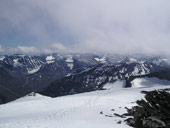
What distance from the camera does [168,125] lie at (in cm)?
1752

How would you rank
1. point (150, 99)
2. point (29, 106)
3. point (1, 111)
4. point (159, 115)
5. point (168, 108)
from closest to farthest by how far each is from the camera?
point (159, 115), point (168, 108), point (150, 99), point (1, 111), point (29, 106)

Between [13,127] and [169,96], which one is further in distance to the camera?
[169,96]

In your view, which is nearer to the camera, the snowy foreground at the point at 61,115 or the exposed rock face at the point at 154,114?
the exposed rock face at the point at 154,114

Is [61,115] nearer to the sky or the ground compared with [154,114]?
nearer to the ground

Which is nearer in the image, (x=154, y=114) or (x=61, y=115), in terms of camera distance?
(x=154, y=114)

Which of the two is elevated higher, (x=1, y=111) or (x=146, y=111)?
(x=146, y=111)

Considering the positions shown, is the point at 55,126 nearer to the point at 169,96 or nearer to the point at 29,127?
the point at 29,127

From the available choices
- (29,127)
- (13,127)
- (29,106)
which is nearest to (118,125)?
(29,127)

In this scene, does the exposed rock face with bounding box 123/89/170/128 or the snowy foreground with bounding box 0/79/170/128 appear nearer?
the exposed rock face with bounding box 123/89/170/128

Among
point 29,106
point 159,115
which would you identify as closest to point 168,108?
point 159,115

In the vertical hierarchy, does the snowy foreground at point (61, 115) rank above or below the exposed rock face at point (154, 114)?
below

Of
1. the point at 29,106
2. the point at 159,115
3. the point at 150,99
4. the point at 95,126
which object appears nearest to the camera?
the point at 95,126

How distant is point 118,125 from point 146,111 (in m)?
4.37

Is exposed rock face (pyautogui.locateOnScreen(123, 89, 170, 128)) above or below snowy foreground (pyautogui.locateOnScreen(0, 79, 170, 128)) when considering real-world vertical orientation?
above
